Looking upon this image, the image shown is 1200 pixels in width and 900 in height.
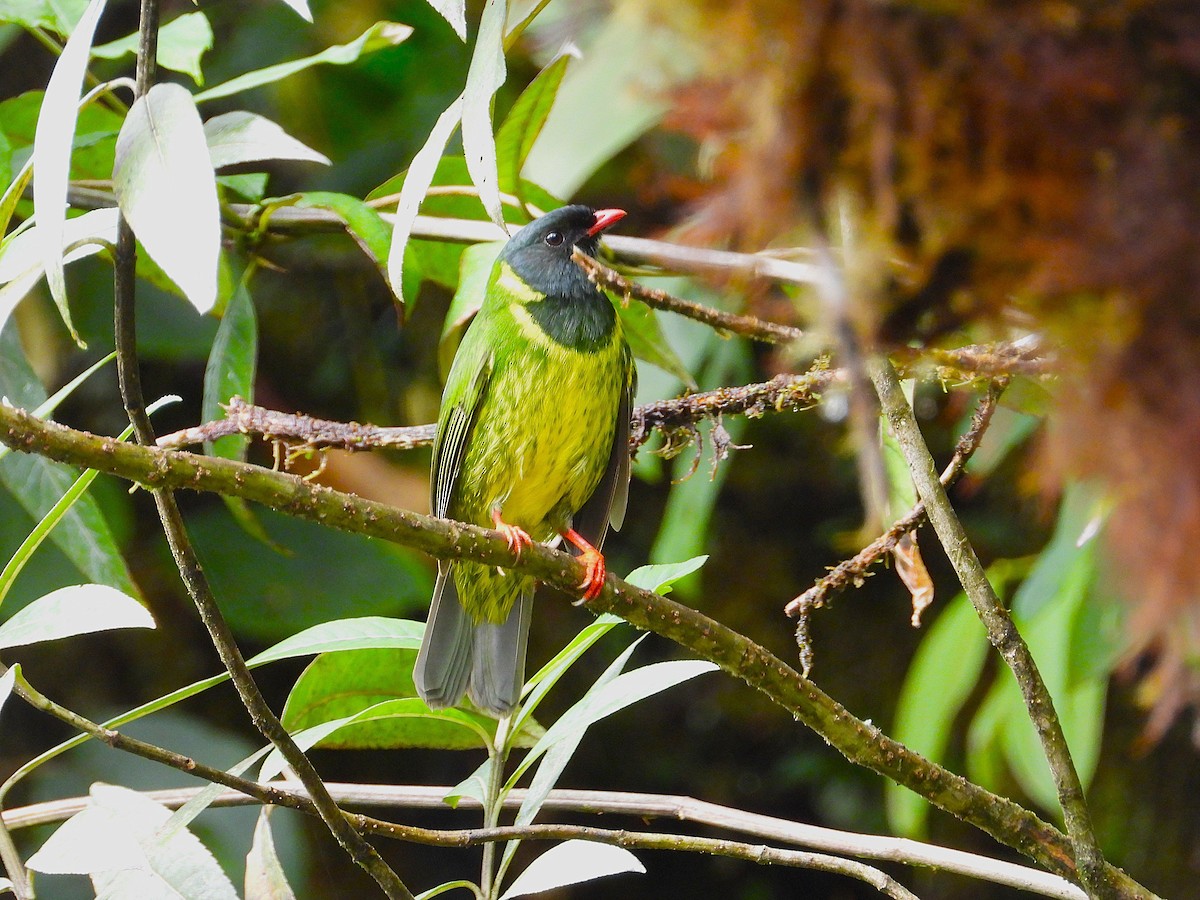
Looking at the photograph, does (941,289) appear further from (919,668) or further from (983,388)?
(919,668)

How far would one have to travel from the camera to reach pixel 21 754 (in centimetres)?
387

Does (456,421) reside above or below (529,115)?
below

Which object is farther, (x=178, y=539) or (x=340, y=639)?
(x=340, y=639)

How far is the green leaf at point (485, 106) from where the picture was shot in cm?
Answer: 146

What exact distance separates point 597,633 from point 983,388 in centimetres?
80

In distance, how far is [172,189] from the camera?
1.35 meters

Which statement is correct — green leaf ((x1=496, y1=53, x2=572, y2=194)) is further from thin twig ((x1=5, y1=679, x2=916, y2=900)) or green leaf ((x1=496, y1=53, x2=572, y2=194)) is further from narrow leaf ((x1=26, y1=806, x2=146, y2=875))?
narrow leaf ((x1=26, y1=806, x2=146, y2=875))

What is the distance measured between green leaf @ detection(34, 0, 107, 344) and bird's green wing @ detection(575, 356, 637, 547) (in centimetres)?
147

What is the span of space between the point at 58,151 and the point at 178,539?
18.0 inches

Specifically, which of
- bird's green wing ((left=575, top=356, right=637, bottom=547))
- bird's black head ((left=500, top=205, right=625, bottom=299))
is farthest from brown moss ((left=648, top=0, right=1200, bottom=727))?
bird's black head ((left=500, top=205, right=625, bottom=299))

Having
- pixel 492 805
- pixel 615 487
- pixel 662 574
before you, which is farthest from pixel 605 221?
pixel 492 805

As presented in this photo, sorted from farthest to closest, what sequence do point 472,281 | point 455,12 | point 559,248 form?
1. point 559,248
2. point 472,281
3. point 455,12

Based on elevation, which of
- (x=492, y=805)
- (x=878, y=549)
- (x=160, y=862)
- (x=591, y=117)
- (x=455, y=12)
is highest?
(x=591, y=117)

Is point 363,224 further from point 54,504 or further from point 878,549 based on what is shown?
point 878,549
